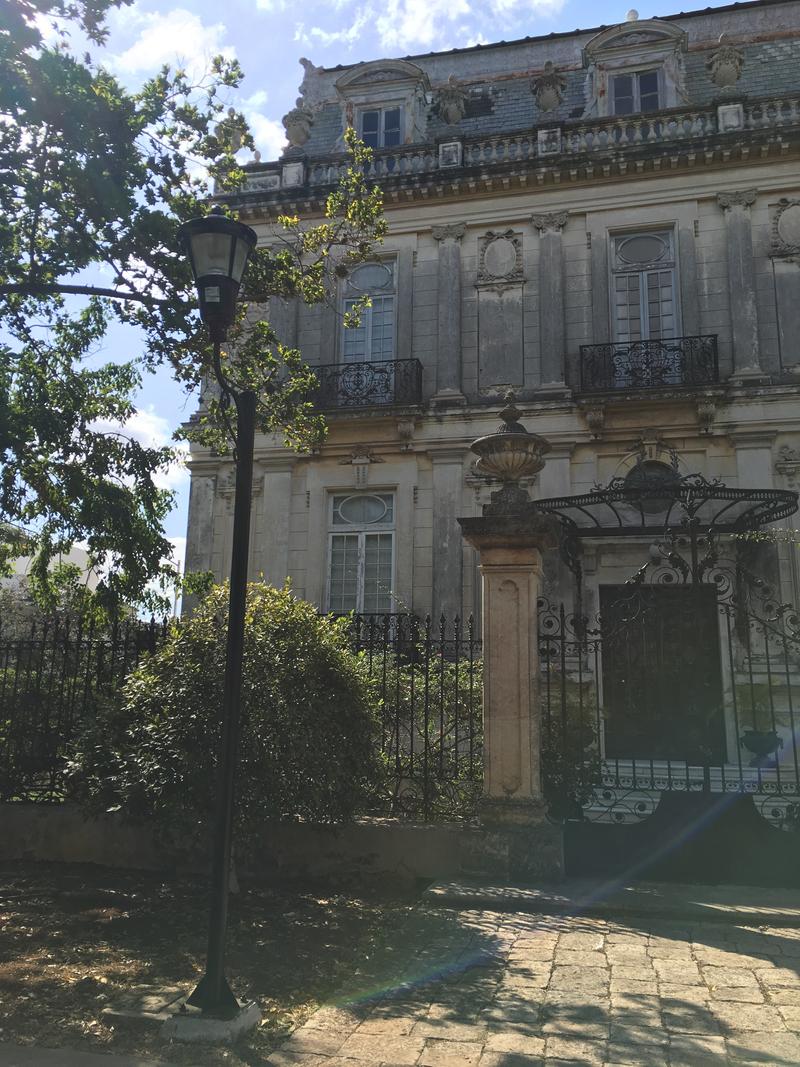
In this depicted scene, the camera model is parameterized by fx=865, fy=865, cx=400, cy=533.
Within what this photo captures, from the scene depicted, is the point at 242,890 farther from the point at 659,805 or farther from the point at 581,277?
the point at 581,277

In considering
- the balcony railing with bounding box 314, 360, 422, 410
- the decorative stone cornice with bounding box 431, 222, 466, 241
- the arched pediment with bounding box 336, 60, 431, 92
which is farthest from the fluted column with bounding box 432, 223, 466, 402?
the arched pediment with bounding box 336, 60, 431, 92

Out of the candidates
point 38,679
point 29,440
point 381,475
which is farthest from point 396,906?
point 381,475

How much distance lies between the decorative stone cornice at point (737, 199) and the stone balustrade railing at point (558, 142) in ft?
3.17

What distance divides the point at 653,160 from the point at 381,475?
7496 mm

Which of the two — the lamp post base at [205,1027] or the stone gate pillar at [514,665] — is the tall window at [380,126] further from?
the lamp post base at [205,1027]

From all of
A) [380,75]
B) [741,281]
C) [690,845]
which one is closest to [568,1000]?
[690,845]

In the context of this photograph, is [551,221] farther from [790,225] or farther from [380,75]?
[380,75]

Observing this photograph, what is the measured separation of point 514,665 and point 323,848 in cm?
229

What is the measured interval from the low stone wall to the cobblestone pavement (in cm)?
93

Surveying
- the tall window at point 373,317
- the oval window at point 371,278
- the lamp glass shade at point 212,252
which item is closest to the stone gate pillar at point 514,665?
the lamp glass shade at point 212,252

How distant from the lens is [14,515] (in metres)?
9.69

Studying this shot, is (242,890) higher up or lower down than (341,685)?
lower down

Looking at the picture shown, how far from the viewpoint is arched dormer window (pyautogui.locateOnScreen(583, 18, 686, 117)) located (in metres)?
16.6

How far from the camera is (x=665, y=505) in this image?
14.2 m
